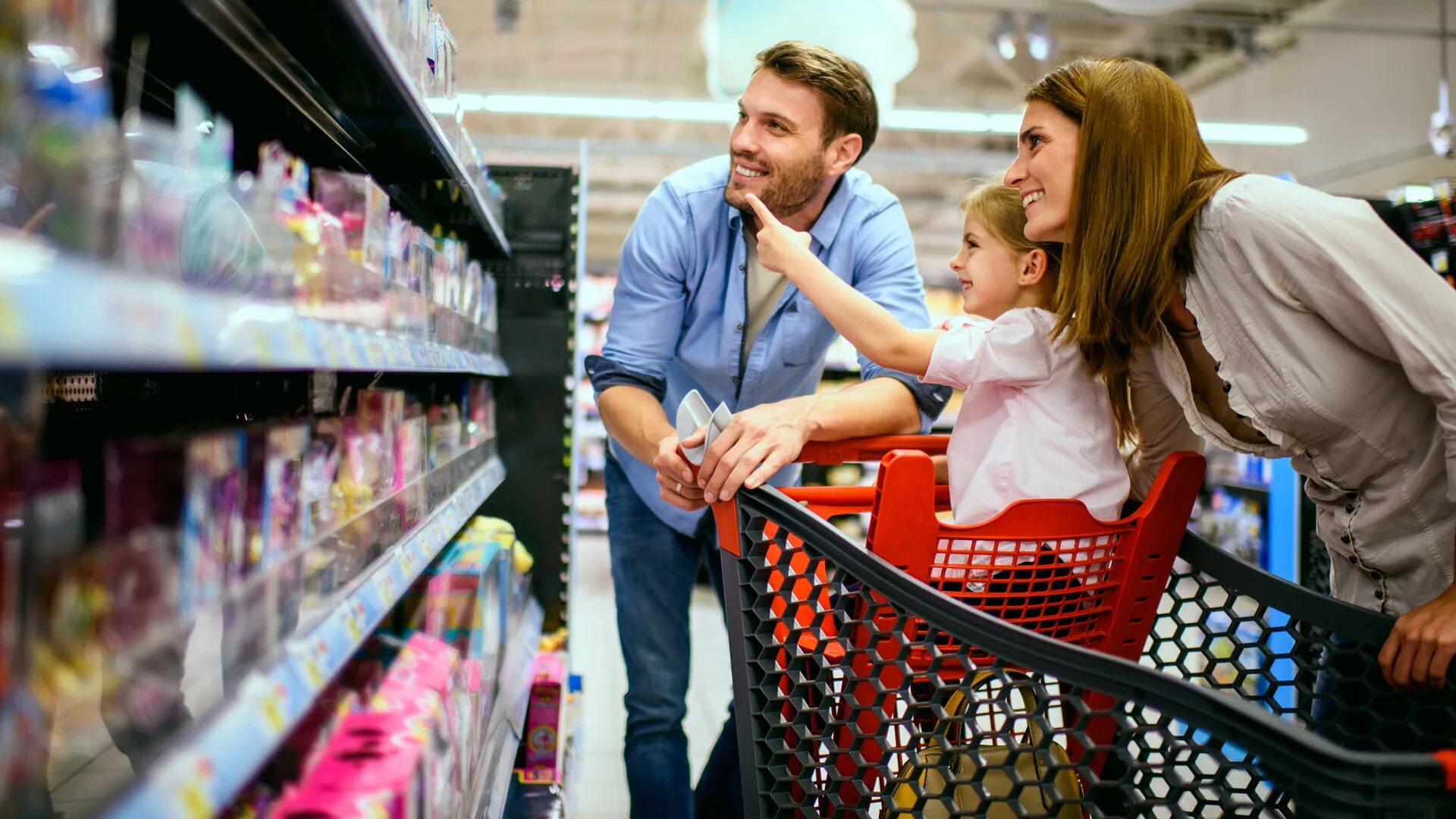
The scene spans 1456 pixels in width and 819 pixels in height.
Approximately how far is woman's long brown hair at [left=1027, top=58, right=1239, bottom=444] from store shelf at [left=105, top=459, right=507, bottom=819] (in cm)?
100

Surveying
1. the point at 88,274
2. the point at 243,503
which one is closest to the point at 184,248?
the point at 88,274

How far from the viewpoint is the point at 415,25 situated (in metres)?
1.54

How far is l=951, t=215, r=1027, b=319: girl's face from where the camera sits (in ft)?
5.62

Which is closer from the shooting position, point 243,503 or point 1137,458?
point 243,503

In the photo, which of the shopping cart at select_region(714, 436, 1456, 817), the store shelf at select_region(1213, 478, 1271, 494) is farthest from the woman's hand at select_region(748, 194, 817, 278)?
the store shelf at select_region(1213, 478, 1271, 494)

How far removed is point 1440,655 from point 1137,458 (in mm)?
537

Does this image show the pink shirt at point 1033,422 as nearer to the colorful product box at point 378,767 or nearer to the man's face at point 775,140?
the man's face at point 775,140

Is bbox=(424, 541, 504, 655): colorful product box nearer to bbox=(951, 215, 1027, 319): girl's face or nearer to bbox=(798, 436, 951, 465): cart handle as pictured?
bbox=(798, 436, 951, 465): cart handle

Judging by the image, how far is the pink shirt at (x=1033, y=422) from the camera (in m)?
1.41

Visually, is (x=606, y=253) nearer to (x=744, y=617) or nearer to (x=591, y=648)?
(x=591, y=648)

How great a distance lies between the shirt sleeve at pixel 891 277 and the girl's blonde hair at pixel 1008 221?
0.61ft

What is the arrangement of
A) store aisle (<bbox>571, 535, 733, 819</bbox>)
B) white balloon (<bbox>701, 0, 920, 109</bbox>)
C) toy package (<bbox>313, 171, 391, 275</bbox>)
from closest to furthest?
toy package (<bbox>313, 171, 391, 275</bbox>)
store aisle (<bbox>571, 535, 733, 819</bbox>)
white balloon (<bbox>701, 0, 920, 109</bbox>)

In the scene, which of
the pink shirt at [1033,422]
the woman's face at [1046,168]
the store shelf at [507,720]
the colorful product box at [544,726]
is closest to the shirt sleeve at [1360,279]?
the woman's face at [1046,168]

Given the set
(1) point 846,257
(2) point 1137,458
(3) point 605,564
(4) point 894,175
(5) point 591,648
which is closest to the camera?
(2) point 1137,458
